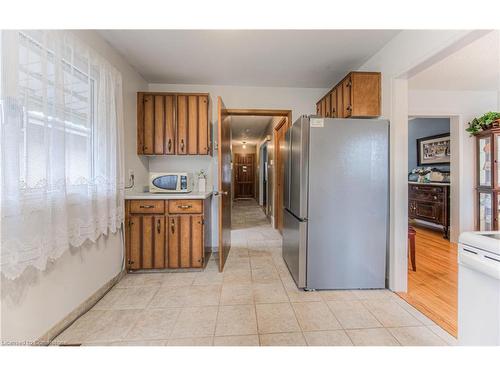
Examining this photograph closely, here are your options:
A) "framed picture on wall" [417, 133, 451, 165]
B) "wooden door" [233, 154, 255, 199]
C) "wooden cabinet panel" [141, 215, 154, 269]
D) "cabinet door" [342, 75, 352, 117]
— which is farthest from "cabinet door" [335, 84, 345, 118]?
"wooden door" [233, 154, 255, 199]

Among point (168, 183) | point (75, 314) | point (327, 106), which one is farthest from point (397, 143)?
point (75, 314)

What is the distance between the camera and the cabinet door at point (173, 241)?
2.43m

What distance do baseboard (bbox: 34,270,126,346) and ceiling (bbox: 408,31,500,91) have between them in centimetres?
385

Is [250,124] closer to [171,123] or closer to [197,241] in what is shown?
[171,123]

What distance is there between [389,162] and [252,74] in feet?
6.47

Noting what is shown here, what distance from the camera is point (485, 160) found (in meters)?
3.28

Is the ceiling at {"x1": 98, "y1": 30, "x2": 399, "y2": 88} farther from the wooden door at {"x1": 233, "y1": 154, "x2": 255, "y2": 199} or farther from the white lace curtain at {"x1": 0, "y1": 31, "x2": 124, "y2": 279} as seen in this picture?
the wooden door at {"x1": 233, "y1": 154, "x2": 255, "y2": 199}

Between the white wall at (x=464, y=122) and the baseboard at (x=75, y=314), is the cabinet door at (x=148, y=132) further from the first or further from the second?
the white wall at (x=464, y=122)

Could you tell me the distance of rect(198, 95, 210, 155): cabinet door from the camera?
2.76 metres

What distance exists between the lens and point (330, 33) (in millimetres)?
1926

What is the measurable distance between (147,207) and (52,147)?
1.16 m

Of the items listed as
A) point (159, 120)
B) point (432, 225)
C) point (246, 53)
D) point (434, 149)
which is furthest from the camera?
point (434, 149)
